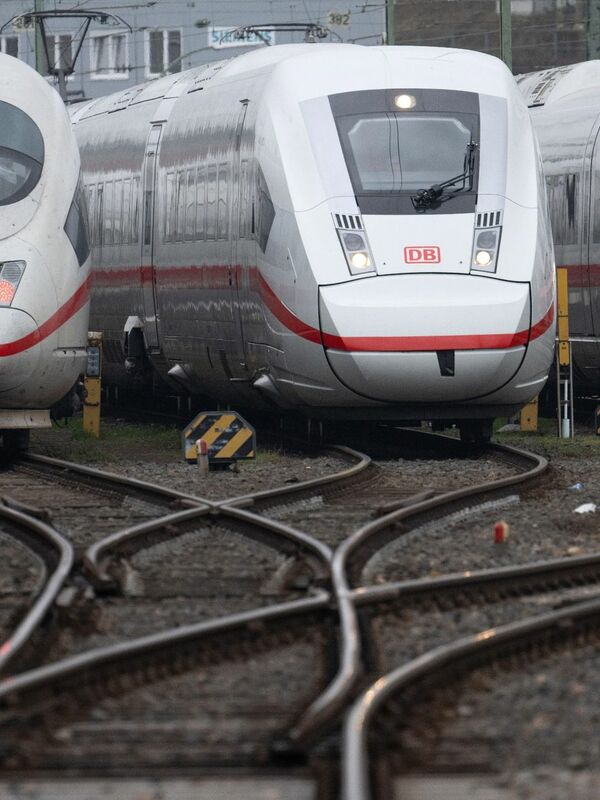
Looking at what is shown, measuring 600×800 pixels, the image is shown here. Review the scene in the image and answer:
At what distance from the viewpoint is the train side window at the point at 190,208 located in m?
17.2

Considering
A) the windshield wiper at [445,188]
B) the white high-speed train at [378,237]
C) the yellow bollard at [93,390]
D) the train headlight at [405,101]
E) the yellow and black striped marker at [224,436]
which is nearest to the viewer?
the white high-speed train at [378,237]

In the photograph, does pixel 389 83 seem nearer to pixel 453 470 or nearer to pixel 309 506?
pixel 453 470

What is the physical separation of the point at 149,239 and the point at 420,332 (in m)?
5.54

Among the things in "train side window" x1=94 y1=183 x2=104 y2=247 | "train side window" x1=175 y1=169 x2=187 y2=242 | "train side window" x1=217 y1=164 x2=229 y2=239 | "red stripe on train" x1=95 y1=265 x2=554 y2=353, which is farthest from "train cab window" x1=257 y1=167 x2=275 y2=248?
"train side window" x1=94 y1=183 x2=104 y2=247

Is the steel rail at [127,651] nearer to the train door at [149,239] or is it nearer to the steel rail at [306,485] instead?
the steel rail at [306,485]

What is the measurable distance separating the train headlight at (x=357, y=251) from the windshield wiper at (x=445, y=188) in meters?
0.53

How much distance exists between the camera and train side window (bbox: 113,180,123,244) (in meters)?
19.5

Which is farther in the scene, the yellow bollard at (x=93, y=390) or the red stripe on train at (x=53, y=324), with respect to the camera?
the yellow bollard at (x=93, y=390)

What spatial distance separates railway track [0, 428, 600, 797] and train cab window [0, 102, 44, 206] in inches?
157

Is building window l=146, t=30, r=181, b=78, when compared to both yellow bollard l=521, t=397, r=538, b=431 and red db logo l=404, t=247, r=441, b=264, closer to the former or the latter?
yellow bollard l=521, t=397, r=538, b=431

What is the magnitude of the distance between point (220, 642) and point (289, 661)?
0.92ft

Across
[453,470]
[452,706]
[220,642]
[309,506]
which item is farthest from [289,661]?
[453,470]

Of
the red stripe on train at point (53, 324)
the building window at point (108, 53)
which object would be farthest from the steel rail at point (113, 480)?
the building window at point (108, 53)

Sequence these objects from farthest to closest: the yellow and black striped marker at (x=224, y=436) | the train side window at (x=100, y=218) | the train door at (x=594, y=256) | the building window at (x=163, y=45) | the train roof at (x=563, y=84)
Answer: the building window at (x=163, y=45), the train roof at (x=563, y=84), the train side window at (x=100, y=218), the train door at (x=594, y=256), the yellow and black striped marker at (x=224, y=436)
